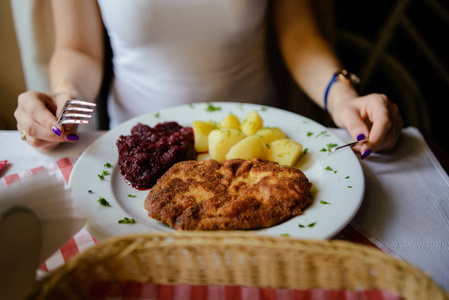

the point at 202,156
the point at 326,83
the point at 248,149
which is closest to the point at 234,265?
the point at 248,149

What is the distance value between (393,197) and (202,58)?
54.8 inches

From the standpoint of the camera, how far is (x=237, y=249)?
2.56 ft

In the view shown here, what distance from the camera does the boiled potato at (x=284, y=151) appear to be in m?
1.54

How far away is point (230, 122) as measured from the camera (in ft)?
5.74

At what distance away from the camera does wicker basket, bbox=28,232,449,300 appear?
2.47 feet

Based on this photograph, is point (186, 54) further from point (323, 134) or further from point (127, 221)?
point (127, 221)

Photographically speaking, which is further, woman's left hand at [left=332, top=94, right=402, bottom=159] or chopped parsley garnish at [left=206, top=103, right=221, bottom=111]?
chopped parsley garnish at [left=206, top=103, right=221, bottom=111]

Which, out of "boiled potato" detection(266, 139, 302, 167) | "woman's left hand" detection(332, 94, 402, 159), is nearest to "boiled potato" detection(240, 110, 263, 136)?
"boiled potato" detection(266, 139, 302, 167)

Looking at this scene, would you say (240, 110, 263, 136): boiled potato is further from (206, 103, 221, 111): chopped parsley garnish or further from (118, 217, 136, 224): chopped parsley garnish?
(118, 217, 136, 224): chopped parsley garnish

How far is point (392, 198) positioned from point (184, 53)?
145cm

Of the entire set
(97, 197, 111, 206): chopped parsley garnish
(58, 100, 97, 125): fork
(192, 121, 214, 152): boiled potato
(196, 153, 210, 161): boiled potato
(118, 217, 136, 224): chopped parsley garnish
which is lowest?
(196, 153, 210, 161): boiled potato

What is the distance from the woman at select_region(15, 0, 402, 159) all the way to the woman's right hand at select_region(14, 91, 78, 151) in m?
0.12

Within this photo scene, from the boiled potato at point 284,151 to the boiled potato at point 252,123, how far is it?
13cm

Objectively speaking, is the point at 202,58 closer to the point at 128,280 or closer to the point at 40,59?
the point at 40,59
